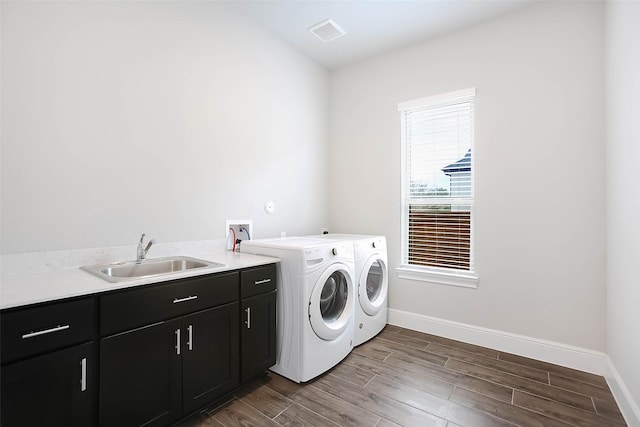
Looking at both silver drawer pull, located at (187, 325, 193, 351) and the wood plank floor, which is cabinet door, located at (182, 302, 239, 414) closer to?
silver drawer pull, located at (187, 325, 193, 351)

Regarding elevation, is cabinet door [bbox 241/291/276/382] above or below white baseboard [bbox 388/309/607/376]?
above

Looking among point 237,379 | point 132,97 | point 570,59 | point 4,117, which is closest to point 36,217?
point 4,117

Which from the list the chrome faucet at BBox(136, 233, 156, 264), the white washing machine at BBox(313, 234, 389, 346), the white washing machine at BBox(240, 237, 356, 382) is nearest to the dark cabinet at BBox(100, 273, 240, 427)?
the white washing machine at BBox(240, 237, 356, 382)

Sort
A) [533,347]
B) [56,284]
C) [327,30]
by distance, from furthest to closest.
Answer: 1. [327,30]
2. [533,347]
3. [56,284]

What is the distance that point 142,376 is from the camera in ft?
4.66

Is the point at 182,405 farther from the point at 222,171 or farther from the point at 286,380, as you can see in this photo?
the point at 222,171

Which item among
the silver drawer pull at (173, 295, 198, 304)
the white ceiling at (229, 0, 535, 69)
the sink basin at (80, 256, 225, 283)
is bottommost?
the silver drawer pull at (173, 295, 198, 304)

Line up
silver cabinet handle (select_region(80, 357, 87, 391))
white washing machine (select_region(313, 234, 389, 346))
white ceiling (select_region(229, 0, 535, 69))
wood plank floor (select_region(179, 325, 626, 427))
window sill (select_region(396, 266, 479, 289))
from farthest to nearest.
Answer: window sill (select_region(396, 266, 479, 289)) < white washing machine (select_region(313, 234, 389, 346)) < white ceiling (select_region(229, 0, 535, 69)) < wood plank floor (select_region(179, 325, 626, 427)) < silver cabinet handle (select_region(80, 357, 87, 391))

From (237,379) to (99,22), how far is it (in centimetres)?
234

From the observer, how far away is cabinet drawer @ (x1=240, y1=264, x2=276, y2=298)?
1914mm

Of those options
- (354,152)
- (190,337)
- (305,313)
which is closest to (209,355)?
(190,337)

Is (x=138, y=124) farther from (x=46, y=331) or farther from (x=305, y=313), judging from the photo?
(x=305, y=313)

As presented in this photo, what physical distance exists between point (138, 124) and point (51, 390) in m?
1.54

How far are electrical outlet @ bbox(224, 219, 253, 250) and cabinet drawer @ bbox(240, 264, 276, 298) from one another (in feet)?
1.99
